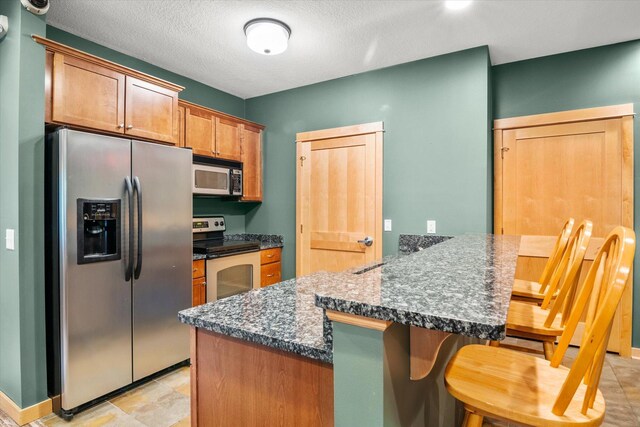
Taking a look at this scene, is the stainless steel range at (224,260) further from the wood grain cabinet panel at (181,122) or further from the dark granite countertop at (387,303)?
the dark granite countertop at (387,303)

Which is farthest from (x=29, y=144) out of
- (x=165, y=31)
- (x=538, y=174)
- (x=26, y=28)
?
(x=538, y=174)

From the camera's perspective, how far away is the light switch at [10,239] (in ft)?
6.89

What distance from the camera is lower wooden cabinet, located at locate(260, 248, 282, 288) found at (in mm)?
3783

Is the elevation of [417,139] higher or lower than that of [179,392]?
higher

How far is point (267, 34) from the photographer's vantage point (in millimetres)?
2506

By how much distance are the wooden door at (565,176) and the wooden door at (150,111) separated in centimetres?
292

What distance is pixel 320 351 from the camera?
850mm

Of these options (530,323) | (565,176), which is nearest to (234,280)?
(530,323)

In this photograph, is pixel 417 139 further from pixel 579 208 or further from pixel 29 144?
pixel 29 144

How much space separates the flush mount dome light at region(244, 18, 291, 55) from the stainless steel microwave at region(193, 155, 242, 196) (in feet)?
4.41

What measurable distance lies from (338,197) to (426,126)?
1093 mm

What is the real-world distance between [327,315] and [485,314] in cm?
33

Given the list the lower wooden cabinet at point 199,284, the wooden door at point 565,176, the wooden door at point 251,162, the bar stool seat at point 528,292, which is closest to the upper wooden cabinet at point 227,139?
the wooden door at point 251,162

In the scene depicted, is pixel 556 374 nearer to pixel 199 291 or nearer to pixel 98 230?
pixel 98 230
